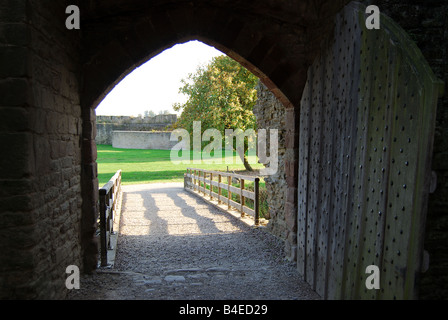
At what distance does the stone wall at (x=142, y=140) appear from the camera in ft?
103

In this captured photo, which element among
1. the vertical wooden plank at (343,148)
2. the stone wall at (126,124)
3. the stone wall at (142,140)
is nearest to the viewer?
the vertical wooden plank at (343,148)

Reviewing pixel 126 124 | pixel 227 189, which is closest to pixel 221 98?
pixel 227 189

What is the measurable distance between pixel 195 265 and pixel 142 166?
62.4ft

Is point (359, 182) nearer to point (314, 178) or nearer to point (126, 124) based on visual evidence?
point (314, 178)

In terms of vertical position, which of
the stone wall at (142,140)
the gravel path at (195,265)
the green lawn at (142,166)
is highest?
the stone wall at (142,140)

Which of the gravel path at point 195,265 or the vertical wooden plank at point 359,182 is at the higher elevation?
the vertical wooden plank at point 359,182

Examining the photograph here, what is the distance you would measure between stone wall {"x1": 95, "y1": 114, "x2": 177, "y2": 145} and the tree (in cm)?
1527

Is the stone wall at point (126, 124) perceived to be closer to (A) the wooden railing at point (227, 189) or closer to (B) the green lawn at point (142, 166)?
(B) the green lawn at point (142, 166)

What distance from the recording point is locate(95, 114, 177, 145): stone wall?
3294cm

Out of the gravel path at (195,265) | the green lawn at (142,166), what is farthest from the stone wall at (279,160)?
the green lawn at (142,166)

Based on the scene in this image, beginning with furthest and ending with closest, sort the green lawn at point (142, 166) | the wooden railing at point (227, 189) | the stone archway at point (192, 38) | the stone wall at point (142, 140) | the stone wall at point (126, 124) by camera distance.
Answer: the stone wall at point (126, 124)
the stone wall at point (142, 140)
the green lawn at point (142, 166)
the wooden railing at point (227, 189)
the stone archway at point (192, 38)

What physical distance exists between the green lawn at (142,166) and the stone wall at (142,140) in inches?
39.8

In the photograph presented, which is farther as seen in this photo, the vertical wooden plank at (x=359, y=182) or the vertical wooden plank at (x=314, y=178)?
the vertical wooden plank at (x=314, y=178)

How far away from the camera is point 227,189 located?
29.1 feet
